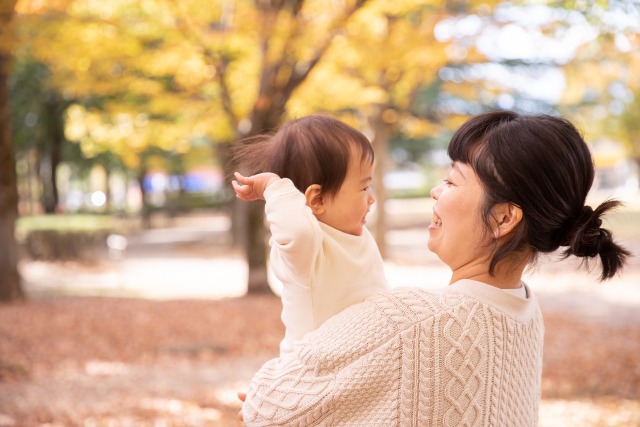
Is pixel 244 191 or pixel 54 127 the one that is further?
pixel 54 127

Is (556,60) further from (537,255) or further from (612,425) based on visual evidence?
(537,255)

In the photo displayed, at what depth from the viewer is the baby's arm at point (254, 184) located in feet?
6.04

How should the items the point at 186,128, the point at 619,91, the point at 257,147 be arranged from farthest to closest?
the point at 619,91 < the point at 186,128 < the point at 257,147

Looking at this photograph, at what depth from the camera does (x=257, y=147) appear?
2055 millimetres

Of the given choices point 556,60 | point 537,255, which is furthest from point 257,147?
point 556,60

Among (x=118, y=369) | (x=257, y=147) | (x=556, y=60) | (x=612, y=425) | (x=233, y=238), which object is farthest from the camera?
(x=233, y=238)

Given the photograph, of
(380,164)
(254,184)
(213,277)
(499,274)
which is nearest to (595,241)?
(499,274)

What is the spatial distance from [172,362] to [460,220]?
262 inches

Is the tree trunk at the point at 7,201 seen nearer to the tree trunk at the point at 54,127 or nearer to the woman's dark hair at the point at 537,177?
the woman's dark hair at the point at 537,177

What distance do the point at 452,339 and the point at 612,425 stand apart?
488cm

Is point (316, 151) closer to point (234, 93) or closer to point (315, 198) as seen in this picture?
point (315, 198)

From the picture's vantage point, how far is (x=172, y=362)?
7781 mm

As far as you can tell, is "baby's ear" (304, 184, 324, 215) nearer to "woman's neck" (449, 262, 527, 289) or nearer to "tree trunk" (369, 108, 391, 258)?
"woman's neck" (449, 262, 527, 289)

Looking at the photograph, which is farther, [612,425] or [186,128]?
[186,128]
